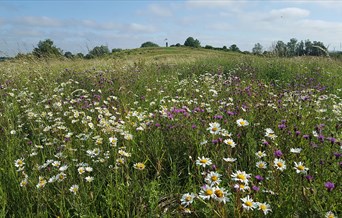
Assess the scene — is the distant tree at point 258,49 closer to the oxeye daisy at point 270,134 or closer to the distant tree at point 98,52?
the distant tree at point 98,52

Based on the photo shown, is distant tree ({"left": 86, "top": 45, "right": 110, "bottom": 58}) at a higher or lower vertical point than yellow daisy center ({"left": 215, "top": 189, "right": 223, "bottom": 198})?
higher

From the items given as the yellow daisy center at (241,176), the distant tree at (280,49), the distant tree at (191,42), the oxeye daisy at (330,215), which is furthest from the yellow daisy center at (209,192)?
the distant tree at (191,42)

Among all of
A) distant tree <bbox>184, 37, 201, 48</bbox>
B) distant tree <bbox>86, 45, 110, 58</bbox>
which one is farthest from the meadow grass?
distant tree <bbox>184, 37, 201, 48</bbox>

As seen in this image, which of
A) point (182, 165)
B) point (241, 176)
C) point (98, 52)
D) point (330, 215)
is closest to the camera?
point (330, 215)

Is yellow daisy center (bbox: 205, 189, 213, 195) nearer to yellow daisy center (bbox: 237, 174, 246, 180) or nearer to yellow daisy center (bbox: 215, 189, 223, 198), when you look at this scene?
yellow daisy center (bbox: 215, 189, 223, 198)

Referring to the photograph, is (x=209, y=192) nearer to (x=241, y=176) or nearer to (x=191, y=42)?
(x=241, y=176)

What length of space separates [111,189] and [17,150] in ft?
4.28

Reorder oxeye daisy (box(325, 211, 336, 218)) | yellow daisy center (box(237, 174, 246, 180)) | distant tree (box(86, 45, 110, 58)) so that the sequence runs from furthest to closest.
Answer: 1. distant tree (box(86, 45, 110, 58))
2. yellow daisy center (box(237, 174, 246, 180))
3. oxeye daisy (box(325, 211, 336, 218))

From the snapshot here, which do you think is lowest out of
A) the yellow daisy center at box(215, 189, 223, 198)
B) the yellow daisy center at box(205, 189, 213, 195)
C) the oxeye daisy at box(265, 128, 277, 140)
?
the yellow daisy center at box(205, 189, 213, 195)

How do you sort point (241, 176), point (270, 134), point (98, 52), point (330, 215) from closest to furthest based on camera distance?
point (330, 215) → point (241, 176) → point (270, 134) → point (98, 52)

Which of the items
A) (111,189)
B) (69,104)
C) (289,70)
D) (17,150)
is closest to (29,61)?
(69,104)

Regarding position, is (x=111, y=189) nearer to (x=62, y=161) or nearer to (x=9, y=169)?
(x=62, y=161)

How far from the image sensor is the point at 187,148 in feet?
8.75

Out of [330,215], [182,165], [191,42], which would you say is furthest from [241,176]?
[191,42]
